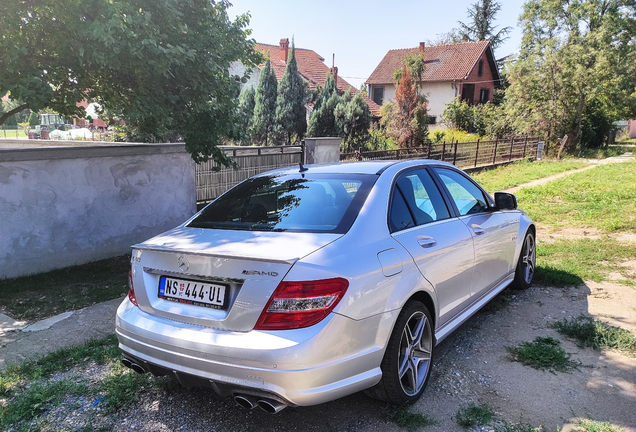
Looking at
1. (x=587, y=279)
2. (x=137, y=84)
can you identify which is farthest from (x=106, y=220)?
(x=587, y=279)

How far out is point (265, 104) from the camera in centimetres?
2242

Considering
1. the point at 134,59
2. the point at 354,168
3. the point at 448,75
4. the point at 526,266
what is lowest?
the point at 526,266

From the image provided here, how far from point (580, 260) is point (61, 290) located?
6769 millimetres

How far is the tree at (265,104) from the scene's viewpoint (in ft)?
73.3

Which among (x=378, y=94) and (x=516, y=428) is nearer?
(x=516, y=428)

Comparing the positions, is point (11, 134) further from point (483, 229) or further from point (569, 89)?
point (483, 229)

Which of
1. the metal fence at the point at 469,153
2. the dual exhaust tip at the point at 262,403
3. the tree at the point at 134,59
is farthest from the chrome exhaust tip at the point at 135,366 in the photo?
the metal fence at the point at 469,153

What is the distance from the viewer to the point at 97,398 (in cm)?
324

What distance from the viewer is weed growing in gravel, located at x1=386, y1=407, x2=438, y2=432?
2.85 m

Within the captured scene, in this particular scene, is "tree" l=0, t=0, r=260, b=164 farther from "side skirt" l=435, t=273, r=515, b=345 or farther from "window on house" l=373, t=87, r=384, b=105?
"window on house" l=373, t=87, r=384, b=105

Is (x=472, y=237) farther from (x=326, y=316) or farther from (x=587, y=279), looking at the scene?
(x=587, y=279)

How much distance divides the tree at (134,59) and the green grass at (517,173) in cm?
962

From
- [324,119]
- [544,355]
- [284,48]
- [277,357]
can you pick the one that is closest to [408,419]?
[277,357]

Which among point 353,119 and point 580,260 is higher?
point 353,119
